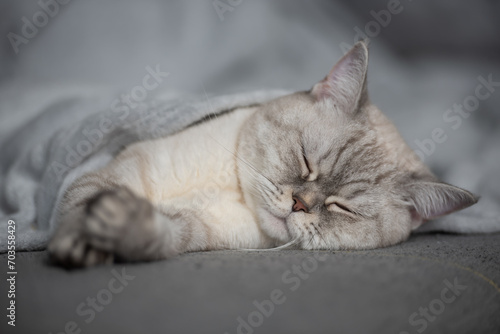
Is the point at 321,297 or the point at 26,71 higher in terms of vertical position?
the point at 26,71

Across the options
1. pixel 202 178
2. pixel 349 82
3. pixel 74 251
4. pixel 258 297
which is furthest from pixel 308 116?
pixel 74 251

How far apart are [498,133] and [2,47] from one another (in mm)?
3751

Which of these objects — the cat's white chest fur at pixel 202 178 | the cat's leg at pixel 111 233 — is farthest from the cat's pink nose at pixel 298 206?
the cat's leg at pixel 111 233

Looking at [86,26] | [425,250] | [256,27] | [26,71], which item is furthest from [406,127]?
[26,71]

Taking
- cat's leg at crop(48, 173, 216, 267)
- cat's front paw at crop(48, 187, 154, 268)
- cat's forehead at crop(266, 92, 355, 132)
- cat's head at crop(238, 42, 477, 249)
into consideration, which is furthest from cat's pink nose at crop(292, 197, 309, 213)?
cat's front paw at crop(48, 187, 154, 268)

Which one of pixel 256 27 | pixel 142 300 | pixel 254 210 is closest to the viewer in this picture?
pixel 142 300

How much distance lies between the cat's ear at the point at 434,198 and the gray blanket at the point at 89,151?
12.4 inches

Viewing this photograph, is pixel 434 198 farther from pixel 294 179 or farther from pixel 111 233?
pixel 111 233

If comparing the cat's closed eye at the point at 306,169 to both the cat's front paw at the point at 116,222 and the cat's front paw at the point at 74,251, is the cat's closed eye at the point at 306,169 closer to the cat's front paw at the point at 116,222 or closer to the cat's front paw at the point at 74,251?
the cat's front paw at the point at 116,222

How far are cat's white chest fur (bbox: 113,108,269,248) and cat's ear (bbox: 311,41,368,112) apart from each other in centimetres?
54

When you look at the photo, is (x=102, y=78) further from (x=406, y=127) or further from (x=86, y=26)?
(x=406, y=127)

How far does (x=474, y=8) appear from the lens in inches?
124

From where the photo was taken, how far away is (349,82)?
2.24 metres

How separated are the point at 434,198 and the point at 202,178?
1.17 metres
